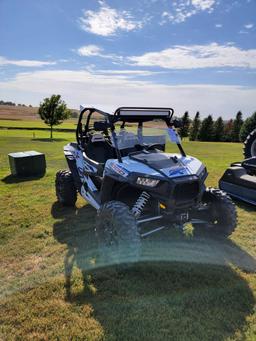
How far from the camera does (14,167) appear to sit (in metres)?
8.91

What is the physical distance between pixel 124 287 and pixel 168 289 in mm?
506

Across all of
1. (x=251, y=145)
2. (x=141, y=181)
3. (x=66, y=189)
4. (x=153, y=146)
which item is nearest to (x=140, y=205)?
(x=141, y=181)

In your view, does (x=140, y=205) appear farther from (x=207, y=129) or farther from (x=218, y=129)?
(x=218, y=129)

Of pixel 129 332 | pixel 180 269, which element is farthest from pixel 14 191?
pixel 129 332

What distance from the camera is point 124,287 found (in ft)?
11.1

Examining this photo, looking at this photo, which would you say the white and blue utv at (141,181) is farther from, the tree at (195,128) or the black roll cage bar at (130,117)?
the tree at (195,128)

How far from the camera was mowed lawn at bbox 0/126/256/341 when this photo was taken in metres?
2.80

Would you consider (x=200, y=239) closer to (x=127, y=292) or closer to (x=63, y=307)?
(x=127, y=292)

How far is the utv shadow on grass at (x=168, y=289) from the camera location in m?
2.80

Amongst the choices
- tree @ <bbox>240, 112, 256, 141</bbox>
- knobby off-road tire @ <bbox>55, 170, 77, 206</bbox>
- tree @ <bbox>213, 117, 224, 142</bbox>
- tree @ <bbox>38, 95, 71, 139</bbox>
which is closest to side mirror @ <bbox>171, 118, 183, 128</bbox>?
knobby off-road tire @ <bbox>55, 170, 77, 206</bbox>

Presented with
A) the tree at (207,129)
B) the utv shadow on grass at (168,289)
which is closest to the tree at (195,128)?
the tree at (207,129)

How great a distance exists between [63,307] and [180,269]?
A: 5.00 feet

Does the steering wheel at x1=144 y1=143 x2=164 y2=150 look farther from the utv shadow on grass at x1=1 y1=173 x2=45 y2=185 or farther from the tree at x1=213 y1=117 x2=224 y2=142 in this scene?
the tree at x1=213 y1=117 x2=224 y2=142

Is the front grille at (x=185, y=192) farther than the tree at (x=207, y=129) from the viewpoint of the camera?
No
